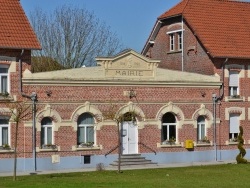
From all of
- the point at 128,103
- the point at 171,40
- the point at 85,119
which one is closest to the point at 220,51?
the point at 171,40

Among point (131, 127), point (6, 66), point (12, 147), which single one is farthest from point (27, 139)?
point (131, 127)

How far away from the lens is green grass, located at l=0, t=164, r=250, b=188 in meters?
25.4

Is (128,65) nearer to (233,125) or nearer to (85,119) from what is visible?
(85,119)

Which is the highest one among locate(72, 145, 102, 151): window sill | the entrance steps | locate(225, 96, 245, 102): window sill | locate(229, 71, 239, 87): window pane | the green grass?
locate(229, 71, 239, 87): window pane

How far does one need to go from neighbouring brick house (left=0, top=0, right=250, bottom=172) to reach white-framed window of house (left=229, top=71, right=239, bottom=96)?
0.07 m

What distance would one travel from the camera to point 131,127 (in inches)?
1423

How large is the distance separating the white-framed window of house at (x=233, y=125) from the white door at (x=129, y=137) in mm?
6123

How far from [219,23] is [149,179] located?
1514 cm

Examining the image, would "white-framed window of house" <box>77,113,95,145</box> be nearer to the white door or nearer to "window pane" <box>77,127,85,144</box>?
"window pane" <box>77,127,85,144</box>

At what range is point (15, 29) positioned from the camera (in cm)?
3306

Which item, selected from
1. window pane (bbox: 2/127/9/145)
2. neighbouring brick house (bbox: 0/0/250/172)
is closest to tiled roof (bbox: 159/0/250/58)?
neighbouring brick house (bbox: 0/0/250/172)

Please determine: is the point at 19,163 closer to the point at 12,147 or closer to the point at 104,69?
the point at 12,147

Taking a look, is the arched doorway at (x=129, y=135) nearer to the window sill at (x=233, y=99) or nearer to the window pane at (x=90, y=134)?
the window pane at (x=90, y=134)

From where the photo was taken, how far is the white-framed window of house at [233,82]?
38.9 metres
